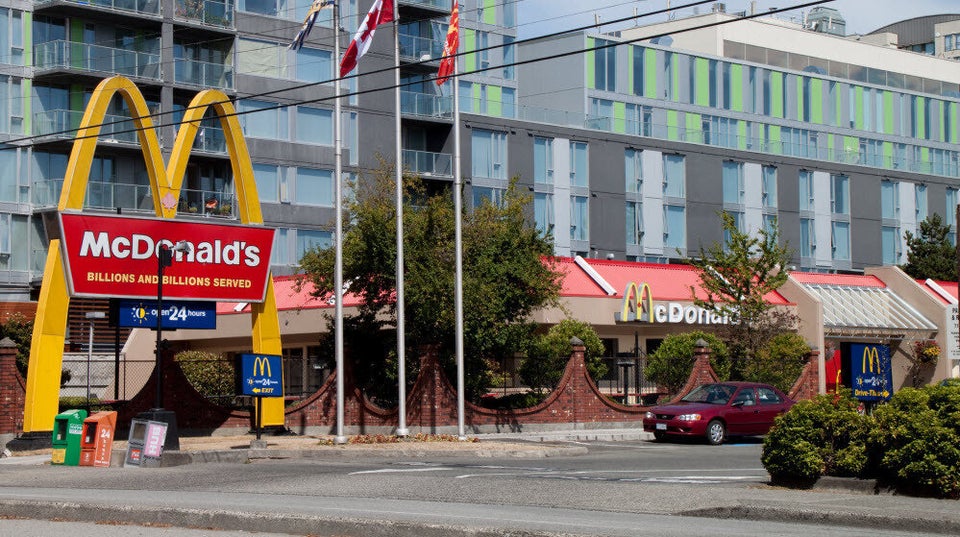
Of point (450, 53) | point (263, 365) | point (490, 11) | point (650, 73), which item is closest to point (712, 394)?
point (450, 53)

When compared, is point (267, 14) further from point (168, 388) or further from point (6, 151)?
point (168, 388)

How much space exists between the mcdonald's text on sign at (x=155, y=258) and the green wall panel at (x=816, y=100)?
55800 mm

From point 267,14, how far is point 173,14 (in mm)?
4229

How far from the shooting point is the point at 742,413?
3247cm

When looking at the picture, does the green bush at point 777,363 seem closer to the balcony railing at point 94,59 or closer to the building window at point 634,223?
the building window at point 634,223

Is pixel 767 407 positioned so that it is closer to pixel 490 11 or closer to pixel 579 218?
pixel 579 218

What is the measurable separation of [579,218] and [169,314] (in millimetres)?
37516

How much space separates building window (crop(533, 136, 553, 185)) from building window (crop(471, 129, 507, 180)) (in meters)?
1.80

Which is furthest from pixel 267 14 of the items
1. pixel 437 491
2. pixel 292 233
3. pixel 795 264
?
pixel 437 491

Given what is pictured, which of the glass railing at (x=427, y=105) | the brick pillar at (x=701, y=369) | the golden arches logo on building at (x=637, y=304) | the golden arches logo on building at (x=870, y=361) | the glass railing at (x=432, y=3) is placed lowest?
the brick pillar at (x=701, y=369)

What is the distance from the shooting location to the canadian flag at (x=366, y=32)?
30.2m

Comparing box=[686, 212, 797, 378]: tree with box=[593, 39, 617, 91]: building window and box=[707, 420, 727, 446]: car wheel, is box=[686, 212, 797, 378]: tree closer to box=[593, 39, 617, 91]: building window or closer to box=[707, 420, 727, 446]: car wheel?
box=[707, 420, 727, 446]: car wheel

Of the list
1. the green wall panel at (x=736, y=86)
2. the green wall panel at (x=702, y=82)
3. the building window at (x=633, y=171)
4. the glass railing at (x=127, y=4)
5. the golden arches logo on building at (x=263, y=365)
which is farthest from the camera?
the green wall panel at (x=736, y=86)

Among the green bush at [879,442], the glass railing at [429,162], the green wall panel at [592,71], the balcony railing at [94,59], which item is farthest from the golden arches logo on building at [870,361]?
the green wall panel at [592,71]
